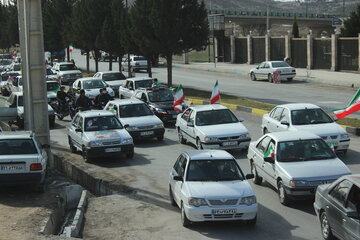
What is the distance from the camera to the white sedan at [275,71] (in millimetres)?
45719

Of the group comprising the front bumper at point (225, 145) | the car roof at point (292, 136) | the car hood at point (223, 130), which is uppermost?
the car roof at point (292, 136)

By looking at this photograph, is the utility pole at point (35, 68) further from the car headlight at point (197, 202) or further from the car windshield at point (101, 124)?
the car headlight at point (197, 202)

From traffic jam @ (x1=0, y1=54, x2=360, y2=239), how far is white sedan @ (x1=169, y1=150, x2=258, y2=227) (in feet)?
0.06

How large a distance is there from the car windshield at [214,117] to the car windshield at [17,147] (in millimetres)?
6571

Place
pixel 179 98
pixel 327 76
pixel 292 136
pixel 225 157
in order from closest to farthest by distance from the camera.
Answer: pixel 225 157 < pixel 292 136 < pixel 179 98 < pixel 327 76

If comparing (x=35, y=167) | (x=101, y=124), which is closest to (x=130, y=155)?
(x=101, y=124)

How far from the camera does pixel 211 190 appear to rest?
12.5 metres

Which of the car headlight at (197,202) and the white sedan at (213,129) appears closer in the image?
the car headlight at (197,202)

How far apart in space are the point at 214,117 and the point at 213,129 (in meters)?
0.93

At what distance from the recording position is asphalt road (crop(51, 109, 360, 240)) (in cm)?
1224

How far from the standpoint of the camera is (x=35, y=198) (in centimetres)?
1588

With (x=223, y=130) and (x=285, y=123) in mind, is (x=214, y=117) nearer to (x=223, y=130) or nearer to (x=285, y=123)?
(x=223, y=130)

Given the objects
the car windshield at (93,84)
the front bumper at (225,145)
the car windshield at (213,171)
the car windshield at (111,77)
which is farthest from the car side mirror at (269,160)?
the car windshield at (111,77)

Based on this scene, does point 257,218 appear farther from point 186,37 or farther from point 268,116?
point 186,37
